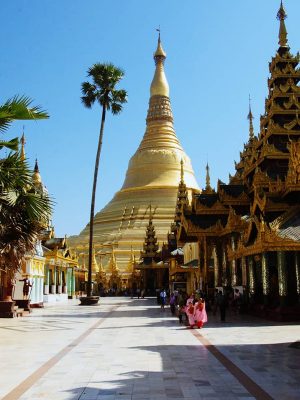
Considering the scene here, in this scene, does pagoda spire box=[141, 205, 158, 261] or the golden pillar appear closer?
the golden pillar

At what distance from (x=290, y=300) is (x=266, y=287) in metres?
1.31

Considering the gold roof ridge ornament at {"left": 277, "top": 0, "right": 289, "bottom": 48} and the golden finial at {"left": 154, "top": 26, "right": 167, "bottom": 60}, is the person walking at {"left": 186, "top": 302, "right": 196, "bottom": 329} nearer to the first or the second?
the gold roof ridge ornament at {"left": 277, "top": 0, "right": 289, "bottom": 48}

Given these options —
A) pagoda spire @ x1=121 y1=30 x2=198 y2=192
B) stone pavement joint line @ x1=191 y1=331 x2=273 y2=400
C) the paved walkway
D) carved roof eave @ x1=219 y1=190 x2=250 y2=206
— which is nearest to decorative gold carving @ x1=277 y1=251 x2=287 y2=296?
the paved walkway

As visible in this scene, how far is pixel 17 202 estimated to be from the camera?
13.6 meters

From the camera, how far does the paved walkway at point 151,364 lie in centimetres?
744

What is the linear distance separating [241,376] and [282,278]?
1141 cm

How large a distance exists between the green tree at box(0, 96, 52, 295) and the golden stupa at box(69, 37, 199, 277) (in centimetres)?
4755

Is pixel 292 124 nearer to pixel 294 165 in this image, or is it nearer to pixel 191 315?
pixel 294 165

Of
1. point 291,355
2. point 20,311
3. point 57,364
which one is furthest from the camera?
point 20,311

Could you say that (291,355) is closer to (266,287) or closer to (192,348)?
(192,348)

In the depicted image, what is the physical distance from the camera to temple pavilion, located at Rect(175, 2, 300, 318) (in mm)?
19781

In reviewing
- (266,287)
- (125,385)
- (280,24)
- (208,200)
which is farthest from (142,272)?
(125,385)

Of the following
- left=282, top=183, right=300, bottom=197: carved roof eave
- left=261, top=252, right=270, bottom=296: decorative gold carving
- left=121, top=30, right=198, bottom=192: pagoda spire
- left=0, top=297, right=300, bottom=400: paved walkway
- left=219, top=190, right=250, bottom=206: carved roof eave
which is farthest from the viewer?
left=121, top=30, right=198, bottom=192: pagoda spire

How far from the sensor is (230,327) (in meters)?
17.2
